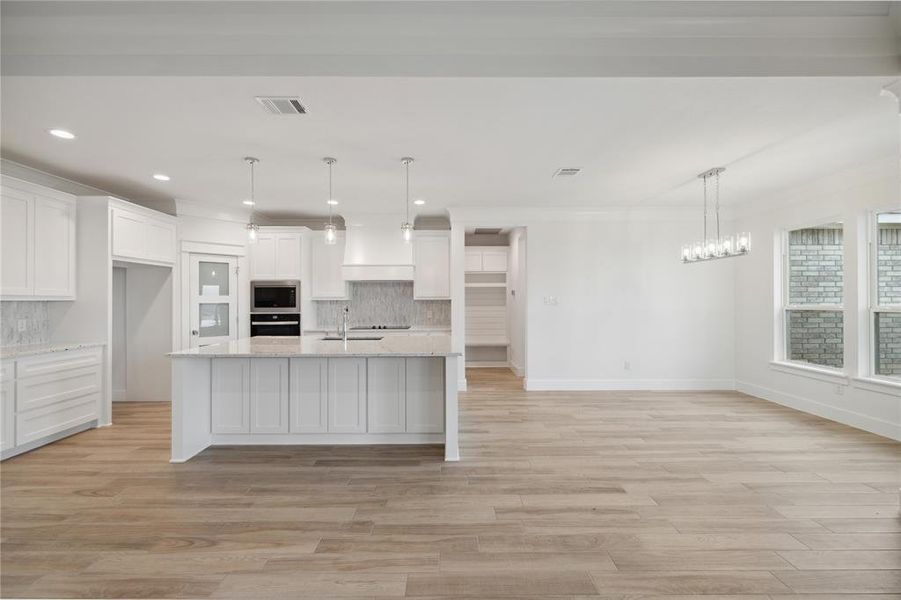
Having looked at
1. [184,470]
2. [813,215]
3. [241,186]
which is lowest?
[184,470]

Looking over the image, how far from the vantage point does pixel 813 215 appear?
5.36 meters

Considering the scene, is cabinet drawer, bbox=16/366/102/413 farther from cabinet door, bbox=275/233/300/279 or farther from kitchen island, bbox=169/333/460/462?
cabinet door, bbox=275/233/300/279

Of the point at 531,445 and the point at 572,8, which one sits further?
the point at 531,445

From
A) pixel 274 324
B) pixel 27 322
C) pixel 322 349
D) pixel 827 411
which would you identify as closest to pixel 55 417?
pixel 27 322

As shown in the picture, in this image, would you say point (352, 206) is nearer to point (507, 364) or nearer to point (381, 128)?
point (381, 128)

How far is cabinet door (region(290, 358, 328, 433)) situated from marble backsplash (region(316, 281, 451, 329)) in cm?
349

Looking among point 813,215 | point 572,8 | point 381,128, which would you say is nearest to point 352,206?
point 381,128

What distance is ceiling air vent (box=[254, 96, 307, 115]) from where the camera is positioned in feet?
10.1

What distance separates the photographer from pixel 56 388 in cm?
440

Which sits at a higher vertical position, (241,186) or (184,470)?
(241,186)

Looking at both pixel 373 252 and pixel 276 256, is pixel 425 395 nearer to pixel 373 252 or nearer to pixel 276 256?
pixel 373 252

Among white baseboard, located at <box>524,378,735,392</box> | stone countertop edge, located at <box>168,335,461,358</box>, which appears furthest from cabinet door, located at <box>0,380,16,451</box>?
white baseboard, located at <box>524,378,735,392</box>

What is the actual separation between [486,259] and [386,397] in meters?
5.05

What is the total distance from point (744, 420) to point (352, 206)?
543 cm
